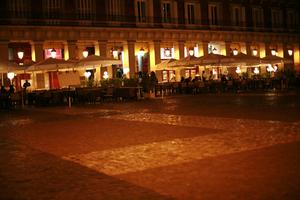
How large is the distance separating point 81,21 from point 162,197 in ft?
93.4

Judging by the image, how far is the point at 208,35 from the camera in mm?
39812

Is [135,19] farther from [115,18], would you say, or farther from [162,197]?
[162,197]

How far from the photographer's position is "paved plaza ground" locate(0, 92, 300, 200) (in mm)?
5918

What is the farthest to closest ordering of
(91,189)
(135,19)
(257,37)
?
(257,37) < (135,19) < (91,189)

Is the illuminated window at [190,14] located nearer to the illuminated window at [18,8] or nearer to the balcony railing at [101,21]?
the balcony railing at [101,21]

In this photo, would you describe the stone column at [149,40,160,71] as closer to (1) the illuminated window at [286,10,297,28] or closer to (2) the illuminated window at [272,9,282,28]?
(2) the illuminated window at [272,9,282,28]

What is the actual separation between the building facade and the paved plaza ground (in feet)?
61.7

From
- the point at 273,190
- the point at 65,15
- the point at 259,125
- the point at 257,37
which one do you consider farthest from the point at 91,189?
the point at 257,37

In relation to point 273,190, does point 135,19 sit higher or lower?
higher

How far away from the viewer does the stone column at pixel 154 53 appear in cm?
3641

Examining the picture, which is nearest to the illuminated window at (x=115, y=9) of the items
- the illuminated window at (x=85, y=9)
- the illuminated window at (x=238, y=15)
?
the illuminated window at (x=85, y=9)

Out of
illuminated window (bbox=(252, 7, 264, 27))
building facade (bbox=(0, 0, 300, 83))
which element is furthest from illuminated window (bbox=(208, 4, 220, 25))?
illuminated window (bbox=(252, 7, 264, 27))

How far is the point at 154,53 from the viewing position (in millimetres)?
36500

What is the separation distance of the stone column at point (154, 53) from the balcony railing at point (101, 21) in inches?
55.6
